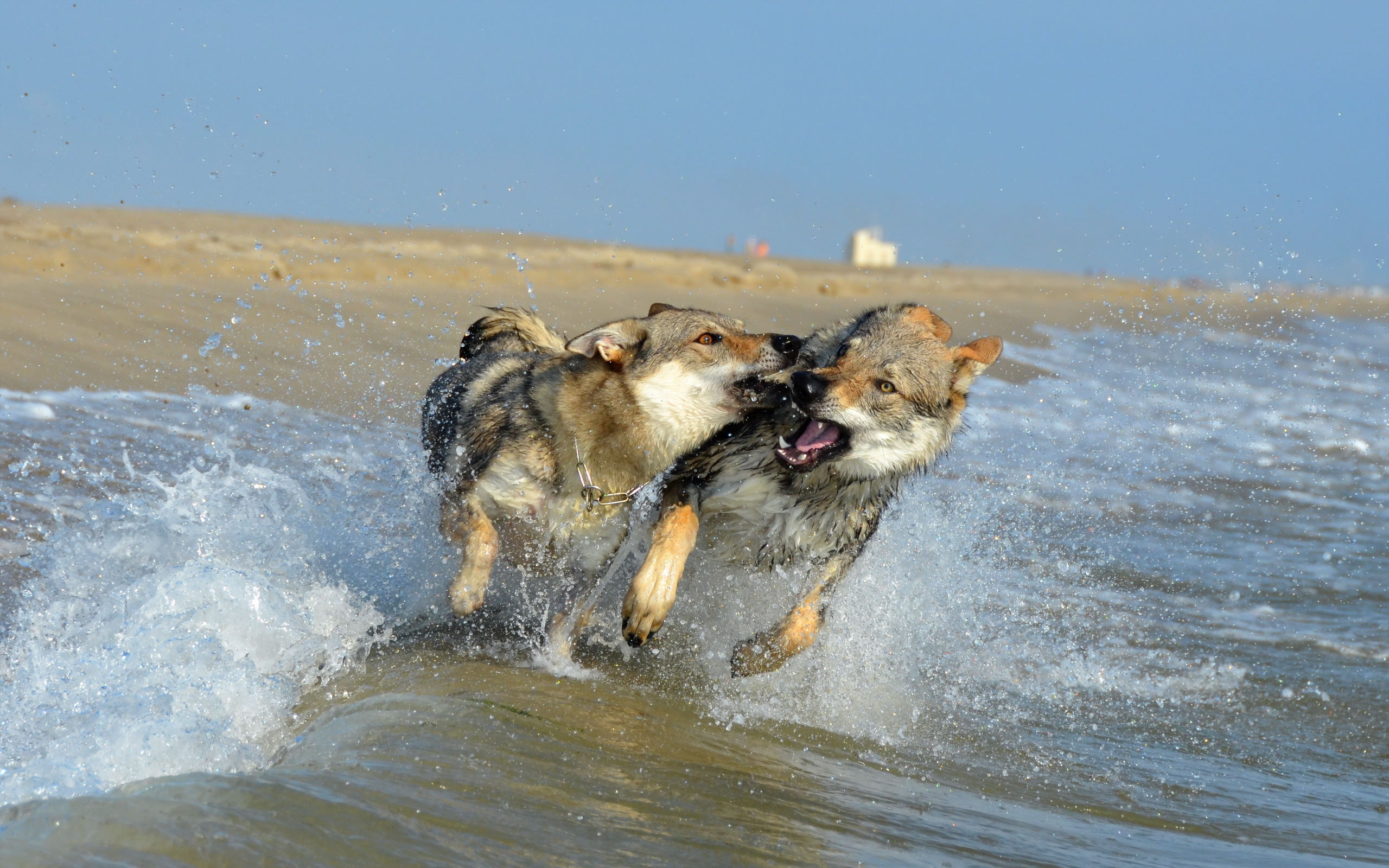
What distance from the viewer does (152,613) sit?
13.1 feet

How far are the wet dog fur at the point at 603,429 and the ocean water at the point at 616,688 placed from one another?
1.40ft

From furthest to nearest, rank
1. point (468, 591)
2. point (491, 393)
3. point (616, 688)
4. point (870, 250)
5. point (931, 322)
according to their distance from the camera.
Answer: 1. point (870, 250)
2. point (491, 393)
3. point (931, 322)
4. point (468, 591)
5. point (616, 688)

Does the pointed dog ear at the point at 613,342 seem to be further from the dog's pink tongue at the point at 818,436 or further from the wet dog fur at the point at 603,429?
the dog's pink tongue at the point at 818,436

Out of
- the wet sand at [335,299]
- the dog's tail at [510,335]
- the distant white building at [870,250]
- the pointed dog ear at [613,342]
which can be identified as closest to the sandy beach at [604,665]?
the wet sand at [335,299]

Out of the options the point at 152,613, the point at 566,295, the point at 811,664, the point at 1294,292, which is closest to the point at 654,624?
the point at 811,664

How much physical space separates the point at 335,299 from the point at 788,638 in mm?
11365

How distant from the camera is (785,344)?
198 inches

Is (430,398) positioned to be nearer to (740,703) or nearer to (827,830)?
(740,703)

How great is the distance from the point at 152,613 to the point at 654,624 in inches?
70.4

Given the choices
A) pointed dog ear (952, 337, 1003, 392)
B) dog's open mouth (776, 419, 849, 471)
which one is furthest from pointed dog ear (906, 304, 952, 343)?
dog's open mouth (776, 419, 849, 471)

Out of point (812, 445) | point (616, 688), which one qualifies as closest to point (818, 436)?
point (812, 445)

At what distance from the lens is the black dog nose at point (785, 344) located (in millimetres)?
5004

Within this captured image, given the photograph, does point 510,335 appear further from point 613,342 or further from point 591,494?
point 591,494

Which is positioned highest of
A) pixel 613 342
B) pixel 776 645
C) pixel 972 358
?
pixel 972 358
